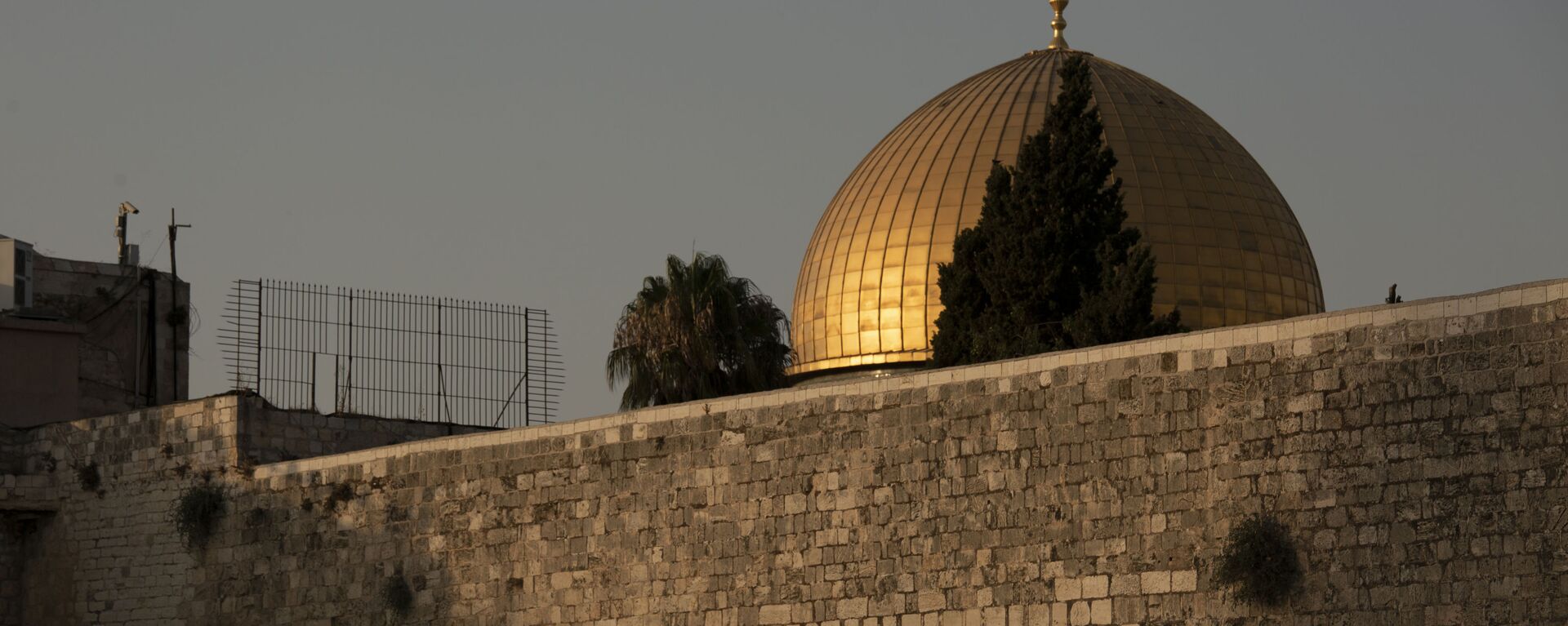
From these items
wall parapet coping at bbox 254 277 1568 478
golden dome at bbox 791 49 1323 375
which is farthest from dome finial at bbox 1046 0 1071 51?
wall parapet coping at bbox 254 277 1568 478

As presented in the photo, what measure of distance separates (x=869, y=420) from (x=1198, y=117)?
17453 millimetres

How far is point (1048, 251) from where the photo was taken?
26.3m

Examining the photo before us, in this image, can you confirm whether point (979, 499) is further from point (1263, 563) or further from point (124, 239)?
point (124, 239)

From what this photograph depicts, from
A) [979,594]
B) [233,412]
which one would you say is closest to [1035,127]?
[233,412]

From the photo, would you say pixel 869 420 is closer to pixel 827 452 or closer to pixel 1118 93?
pixel 827 452

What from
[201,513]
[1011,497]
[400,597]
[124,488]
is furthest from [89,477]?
[1011,497]

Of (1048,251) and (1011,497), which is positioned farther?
(1048,251)

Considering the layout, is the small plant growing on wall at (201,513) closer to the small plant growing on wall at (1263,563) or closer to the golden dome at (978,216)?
the small plant growing on wall at (1263,563)

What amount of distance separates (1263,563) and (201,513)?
11975 mm

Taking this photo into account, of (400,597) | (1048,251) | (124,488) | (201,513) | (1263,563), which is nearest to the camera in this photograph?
(1263,563)

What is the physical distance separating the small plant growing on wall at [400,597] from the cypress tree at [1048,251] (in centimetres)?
663

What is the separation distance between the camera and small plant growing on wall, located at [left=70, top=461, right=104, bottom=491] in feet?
84.9

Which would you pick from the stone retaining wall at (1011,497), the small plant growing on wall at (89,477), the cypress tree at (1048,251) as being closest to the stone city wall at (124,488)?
the small plant growing on wall at (89,477)

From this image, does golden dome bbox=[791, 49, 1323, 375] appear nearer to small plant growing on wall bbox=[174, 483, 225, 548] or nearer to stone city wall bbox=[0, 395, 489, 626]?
stone city wall bbox=[0, 395, 489, 626]
